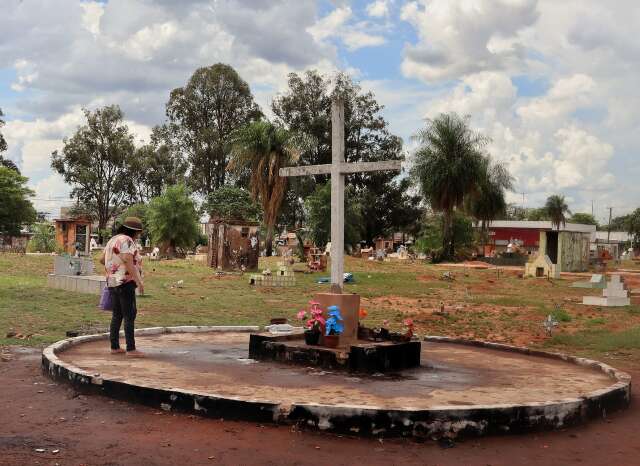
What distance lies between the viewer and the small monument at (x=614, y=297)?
19219 mm

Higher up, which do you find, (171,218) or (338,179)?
(171,218)

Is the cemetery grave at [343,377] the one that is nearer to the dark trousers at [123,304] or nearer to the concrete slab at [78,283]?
the dark trousers at [123,304]

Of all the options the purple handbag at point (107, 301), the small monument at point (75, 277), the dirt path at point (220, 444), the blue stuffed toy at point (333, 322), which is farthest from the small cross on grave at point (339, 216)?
the small monument at point (75, 277)

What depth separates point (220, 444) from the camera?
4965 millimetres

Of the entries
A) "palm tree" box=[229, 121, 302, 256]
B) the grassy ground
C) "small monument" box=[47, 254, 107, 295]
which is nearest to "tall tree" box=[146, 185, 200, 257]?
"palm tree" box=[229, 121, 302, 256]

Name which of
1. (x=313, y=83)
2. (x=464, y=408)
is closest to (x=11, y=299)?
(x=464, y=408)

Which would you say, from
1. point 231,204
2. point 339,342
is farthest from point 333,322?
point 231,204

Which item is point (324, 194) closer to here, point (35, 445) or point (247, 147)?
point (247, 147)

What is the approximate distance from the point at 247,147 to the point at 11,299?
84.8 ft

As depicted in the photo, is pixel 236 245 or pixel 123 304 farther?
pixel 236 245

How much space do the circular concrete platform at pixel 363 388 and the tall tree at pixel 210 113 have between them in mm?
45385

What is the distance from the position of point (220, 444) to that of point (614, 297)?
662 inches

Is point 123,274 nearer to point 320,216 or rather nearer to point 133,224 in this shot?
point 133,224

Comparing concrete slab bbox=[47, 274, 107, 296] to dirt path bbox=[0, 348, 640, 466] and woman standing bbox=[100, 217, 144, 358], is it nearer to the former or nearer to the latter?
woman standing bbox=[100, 217, 144, 358]
